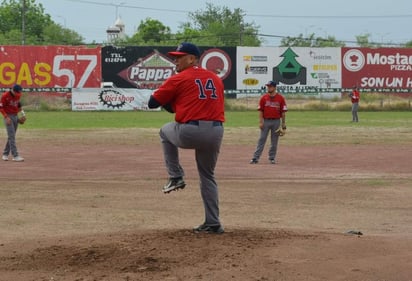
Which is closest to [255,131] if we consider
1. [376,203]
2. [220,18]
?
[376,203]

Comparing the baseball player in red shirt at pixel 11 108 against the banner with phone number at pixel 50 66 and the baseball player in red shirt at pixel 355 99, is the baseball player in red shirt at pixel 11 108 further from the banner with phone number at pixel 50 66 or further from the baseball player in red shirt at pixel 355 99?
the banner with phone number at pixel 50 66

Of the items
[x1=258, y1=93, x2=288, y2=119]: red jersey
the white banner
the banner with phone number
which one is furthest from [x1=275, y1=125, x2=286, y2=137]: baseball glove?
the banner with phone number

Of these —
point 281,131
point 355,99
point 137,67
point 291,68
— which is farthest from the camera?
point 291,68

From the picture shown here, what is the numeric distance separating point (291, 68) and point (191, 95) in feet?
186

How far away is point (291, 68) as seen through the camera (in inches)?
2537

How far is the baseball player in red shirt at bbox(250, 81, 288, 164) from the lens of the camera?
2061cm

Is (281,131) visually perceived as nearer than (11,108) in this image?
No

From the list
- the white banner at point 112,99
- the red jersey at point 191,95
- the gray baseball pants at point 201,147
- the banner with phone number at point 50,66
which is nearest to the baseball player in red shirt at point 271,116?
the gray baseball pants at point 201,147

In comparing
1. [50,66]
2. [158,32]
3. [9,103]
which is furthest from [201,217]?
[158,32]

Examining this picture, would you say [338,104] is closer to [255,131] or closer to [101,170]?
[255,131]

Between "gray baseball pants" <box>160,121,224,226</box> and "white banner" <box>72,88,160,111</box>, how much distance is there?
45.1 meters

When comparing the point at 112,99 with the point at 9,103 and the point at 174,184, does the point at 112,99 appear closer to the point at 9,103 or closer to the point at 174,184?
the point at 9,103

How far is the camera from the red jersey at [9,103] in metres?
20.3

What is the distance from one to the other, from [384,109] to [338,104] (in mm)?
3397
